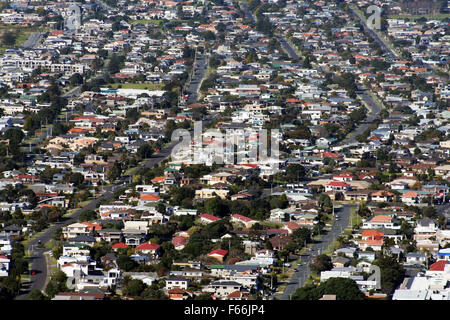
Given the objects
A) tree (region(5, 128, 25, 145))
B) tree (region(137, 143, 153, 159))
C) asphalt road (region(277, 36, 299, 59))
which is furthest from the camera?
asphalt road (region(277, 36, 299, 59))

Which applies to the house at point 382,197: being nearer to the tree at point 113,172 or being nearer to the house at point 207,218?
the house at point 207,218

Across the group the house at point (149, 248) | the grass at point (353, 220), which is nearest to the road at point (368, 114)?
the grass at point (353, 220)

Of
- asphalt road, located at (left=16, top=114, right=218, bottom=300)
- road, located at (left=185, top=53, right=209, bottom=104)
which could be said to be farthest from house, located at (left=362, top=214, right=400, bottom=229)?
road, located at (left=185, top=53, right=209, bottom=104)

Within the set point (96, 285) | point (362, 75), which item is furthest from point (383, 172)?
point (362, 75)

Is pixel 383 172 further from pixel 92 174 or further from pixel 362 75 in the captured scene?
pixel 362 75

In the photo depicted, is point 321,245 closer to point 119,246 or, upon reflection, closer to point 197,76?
point 119,246

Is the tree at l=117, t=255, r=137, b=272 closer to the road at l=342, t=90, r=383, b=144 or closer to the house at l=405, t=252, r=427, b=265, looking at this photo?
the house at l=405, t=252, r=427, b=265
